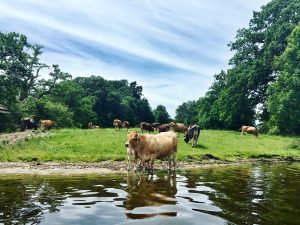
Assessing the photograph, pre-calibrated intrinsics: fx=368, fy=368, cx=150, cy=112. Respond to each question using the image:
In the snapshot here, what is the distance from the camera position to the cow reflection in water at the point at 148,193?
31.7ft

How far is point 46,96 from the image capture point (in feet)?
245

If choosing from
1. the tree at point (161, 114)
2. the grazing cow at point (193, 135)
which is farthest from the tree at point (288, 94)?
the tree at point (161, 114)

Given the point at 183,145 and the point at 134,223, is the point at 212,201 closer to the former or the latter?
the point at 134,223

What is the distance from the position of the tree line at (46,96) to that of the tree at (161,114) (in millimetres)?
11703

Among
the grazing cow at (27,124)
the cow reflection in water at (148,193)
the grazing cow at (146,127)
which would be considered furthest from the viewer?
the grazing cow at (146,127)

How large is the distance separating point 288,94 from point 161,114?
263 feet

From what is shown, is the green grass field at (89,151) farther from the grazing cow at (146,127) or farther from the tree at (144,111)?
the tree at (144,111)

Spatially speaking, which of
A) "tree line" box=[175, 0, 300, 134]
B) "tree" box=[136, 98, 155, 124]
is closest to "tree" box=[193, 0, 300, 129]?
"tree line" box=[175, 0, 300, 134]

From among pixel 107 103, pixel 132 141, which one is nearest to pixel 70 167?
pixel 132 141

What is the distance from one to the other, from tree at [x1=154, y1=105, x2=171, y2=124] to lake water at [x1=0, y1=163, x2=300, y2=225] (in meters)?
105

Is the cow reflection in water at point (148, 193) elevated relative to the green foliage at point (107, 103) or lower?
lower

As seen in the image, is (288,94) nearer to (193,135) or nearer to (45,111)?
(193,135)

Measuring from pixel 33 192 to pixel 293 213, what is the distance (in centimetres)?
823

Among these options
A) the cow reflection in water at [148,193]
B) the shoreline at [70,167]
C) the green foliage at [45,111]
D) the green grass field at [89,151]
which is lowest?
the shoreline at [70,167]
